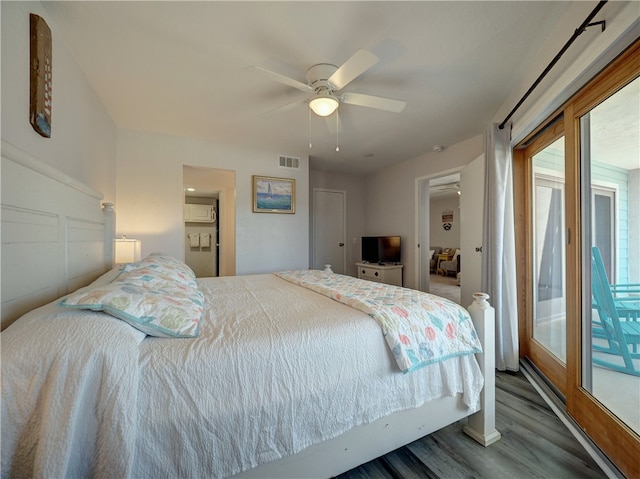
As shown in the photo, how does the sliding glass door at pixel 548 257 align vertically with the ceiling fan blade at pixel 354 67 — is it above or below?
below

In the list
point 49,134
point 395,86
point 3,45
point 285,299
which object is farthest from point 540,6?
point 49,134

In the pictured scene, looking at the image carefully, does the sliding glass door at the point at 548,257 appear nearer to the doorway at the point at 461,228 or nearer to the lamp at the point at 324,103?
the doorway at the point at 461,228

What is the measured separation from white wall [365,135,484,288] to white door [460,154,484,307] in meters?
0.52

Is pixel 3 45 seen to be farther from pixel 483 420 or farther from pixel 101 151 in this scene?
pixel 483 420

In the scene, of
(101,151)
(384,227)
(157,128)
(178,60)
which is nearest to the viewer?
(178,60)

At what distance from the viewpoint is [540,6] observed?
142 centimetres

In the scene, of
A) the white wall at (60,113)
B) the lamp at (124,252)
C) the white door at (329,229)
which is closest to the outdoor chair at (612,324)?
the white wall at (60,113)

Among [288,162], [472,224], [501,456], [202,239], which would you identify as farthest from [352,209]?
[501,456]

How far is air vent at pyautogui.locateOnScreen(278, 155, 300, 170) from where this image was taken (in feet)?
12.6

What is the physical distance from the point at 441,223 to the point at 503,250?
6.47m

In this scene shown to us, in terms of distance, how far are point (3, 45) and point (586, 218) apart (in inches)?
118

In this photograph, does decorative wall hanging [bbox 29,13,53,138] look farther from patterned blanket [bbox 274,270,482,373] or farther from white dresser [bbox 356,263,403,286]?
white dresser [bbox 356,263,403,286]

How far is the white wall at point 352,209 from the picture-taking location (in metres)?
5.12

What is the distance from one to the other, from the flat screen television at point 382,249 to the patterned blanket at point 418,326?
292cm
